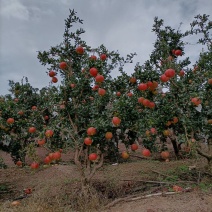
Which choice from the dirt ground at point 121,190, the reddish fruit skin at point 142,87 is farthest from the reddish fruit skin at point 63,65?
the dirt ground at point 121,190

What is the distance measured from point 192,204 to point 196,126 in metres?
1.81

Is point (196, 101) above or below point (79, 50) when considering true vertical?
below

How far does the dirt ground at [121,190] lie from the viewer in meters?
5.00

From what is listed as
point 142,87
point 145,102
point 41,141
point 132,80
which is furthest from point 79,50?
point 41,141

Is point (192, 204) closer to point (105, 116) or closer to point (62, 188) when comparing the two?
point (105, 116)

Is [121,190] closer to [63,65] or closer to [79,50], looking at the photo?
[63,65]

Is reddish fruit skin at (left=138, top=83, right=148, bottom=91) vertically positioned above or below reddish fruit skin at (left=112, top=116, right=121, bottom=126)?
above

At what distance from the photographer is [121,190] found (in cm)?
638

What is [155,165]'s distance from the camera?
27.4 feet

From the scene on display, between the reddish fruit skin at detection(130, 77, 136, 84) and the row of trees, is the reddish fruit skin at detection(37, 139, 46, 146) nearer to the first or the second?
the row of trees

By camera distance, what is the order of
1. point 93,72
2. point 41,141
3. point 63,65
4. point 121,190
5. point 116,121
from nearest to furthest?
1. point 116,121
2. point 93,72
3. point 41,141
4. point 63,65
5. point 121,190

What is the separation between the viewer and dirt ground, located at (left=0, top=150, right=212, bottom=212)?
500 centimetres

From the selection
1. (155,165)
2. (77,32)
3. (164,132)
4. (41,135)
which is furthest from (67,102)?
(155,165)

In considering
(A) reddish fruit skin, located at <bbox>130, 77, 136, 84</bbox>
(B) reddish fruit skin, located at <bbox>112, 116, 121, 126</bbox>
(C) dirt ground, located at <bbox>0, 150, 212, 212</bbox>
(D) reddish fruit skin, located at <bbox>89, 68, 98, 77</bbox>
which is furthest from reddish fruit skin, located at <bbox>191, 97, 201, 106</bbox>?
(D) reddish fruit skin, located at <bbox>89, 68, 98, 77</bbox>
